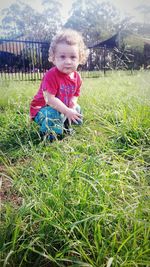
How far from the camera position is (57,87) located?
2.66 metres

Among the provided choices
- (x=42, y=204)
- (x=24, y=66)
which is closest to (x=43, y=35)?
(x=24, y=66)

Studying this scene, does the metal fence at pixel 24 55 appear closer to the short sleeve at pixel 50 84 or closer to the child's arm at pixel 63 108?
the short sleeve at pixel 50 84

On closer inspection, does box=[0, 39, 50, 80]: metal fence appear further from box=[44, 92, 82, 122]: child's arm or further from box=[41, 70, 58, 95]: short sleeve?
box=[44, 92, 82, 122]: child's arm

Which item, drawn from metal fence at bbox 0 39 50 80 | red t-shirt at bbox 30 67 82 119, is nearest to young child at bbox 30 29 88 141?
red t-shirt at bbox 30 67 82 119

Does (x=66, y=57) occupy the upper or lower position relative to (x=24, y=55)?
lower

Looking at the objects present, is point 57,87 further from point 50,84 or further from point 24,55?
point 24,55

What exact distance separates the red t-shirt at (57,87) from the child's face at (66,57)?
92 mm

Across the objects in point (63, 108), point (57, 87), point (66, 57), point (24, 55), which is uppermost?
point (24, 55)

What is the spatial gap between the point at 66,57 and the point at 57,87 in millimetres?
300

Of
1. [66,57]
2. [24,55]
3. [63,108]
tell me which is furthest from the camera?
[24,55]

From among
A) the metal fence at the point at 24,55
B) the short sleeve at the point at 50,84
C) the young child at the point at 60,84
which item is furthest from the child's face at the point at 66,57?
the metal fence at the point at 24,55

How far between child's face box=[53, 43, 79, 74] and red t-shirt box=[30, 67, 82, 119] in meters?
0.09

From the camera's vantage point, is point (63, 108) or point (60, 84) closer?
point (63, 108)

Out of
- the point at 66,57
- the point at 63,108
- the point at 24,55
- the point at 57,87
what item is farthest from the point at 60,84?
the point at 24,55
